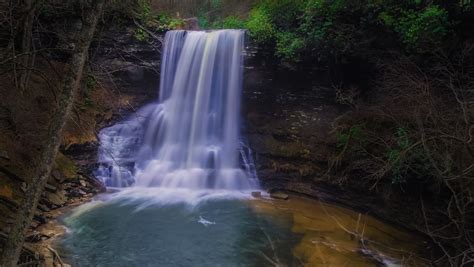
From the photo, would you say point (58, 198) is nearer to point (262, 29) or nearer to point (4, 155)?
point (4, 155)

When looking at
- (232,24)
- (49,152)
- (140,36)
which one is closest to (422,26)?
(49,152)

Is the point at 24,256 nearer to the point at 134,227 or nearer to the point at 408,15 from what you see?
the point at 134,227

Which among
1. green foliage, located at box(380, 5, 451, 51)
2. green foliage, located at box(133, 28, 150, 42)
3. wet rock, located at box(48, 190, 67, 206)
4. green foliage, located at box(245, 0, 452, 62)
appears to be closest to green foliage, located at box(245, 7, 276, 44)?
→ green foliage, located at box(245, 0, 452, 62)

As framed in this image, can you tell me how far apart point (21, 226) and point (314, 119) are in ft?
32.3

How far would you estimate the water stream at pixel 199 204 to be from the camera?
8.42 m

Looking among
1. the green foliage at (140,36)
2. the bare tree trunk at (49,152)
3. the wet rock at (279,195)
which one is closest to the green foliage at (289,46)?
the wet rock at (279,195)

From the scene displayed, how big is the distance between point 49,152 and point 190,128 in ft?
30.5

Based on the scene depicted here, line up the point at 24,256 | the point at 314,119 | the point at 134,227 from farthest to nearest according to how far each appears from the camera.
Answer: the point at 314,119
the point at 134,227
the point at 24,256

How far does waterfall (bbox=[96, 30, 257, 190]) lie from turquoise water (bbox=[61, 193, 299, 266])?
1569 mm

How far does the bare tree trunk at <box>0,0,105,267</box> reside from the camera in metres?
4.85

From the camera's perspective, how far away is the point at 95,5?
5215mm

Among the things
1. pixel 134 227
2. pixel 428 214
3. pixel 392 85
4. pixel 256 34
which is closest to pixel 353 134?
pixel 392 85

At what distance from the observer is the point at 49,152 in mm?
5027

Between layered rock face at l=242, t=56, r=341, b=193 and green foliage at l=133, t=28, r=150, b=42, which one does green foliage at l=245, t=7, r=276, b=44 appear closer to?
layered rock face at l=242, t=56, r=341, b=193
